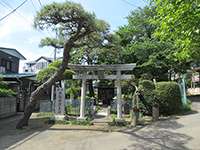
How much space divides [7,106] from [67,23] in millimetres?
8189

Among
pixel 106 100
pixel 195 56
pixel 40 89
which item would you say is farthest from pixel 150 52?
pixel 195 56

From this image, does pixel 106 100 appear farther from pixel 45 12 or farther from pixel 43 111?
pixel 45 12

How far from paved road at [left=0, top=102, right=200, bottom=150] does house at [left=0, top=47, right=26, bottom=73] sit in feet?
52.2

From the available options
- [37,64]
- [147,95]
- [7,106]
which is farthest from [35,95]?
[37,64]

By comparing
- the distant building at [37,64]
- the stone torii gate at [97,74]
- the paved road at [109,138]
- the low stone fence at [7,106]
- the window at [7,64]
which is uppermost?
the distant building at [37,64]

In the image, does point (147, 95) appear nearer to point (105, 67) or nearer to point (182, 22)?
point (105, 67)

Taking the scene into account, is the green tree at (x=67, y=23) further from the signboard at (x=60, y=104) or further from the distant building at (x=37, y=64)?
the distant building at (x=37, y=64)

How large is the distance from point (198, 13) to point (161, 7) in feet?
3.93

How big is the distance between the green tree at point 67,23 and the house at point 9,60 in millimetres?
15130

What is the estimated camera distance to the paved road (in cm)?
949

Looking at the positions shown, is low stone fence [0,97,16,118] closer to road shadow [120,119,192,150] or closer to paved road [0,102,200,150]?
paved road [0,102,200,150]

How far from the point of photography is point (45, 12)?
12578 millimetres

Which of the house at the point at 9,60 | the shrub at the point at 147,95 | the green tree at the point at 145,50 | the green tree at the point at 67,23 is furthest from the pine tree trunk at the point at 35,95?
the house at the point at 9,60

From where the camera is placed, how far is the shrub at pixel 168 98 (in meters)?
16.1
